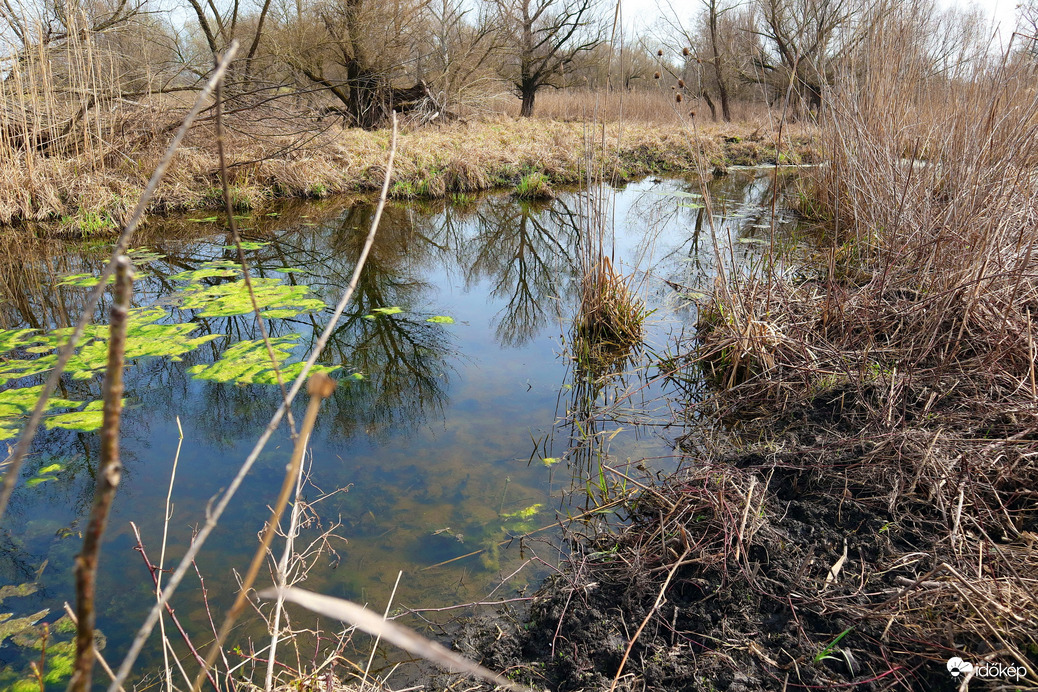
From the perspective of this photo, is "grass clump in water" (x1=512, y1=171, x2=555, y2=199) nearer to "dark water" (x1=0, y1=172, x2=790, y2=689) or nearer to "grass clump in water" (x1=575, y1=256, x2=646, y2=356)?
"dark water" (x1=0, y1=172, x2=790, y2=689)

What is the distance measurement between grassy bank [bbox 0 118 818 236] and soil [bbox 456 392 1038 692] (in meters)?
2.51

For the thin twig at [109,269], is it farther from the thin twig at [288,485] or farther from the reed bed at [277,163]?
the reed bed at [277,163]

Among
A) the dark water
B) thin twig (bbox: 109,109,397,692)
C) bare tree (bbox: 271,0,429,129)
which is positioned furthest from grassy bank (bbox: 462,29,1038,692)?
bare tree (bbox: 271,0,429,129)

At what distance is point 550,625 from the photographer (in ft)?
5.60

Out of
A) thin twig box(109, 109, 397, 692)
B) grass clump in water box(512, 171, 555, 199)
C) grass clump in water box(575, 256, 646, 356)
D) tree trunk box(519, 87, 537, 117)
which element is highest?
tree trunk box(519, 87, 537, 117)

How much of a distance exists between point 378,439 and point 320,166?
19.3 feet

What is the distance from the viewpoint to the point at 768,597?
1.61 metres

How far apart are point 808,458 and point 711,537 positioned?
0.52 meters

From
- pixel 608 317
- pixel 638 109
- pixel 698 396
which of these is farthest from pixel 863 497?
pixel 638 109

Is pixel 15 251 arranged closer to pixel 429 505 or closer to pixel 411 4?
pixel 429 505

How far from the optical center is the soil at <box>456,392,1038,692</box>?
54.6 inches

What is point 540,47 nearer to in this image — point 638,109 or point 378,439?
point 638,109

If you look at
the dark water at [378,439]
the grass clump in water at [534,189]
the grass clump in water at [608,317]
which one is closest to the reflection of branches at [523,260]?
the dark water at [378,439]

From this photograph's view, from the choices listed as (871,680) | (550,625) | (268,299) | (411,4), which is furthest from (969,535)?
(411,4)
